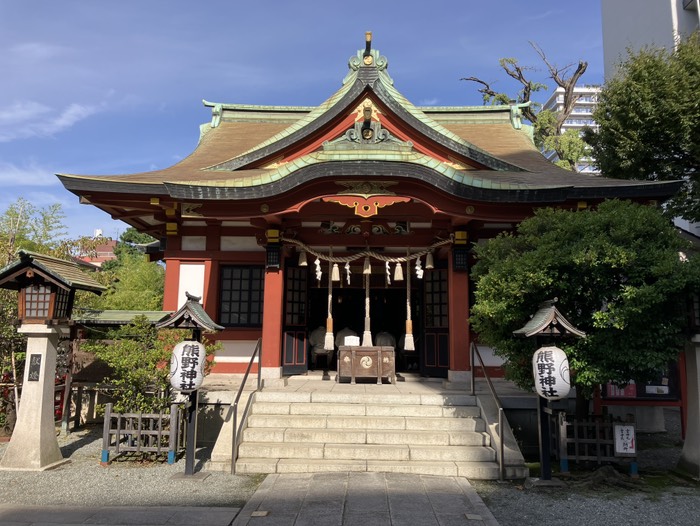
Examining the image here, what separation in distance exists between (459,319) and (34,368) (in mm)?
7733

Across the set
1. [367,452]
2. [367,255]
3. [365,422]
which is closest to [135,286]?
[367,255]

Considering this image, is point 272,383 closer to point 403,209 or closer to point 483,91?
point 403,209

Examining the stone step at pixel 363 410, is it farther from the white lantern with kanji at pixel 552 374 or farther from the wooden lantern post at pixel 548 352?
the white lantern with kanji at pixel 552 374

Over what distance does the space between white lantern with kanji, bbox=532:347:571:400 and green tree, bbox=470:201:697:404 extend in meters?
0.52

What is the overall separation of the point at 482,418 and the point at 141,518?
207 inches

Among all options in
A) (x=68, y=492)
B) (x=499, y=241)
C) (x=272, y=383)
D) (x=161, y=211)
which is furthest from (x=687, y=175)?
(x=68, y=492)

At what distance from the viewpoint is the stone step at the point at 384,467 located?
22.1 ft

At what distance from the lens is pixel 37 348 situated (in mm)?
7211

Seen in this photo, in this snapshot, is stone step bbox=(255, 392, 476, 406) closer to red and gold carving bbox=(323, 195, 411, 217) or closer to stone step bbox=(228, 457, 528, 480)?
stone step bbox=(228, 457, 528, 480)

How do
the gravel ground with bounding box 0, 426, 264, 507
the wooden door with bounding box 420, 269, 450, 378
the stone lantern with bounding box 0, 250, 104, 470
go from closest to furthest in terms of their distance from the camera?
1. the gravel ground with bounding box 0, 426, 264, 507
2. the stone lantern with bounding box 0, 250, 104, 470
3. the wooden door with bounding box 420, 269, 450, 378

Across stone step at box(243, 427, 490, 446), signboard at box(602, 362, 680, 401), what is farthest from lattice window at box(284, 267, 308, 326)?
signboard at box(602, 362, 680, 401)

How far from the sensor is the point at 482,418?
25.8ft

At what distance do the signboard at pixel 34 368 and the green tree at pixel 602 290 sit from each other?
6774 millimetres

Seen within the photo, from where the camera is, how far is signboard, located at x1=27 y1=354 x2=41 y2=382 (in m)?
7.13
